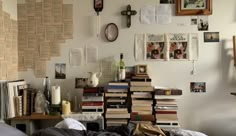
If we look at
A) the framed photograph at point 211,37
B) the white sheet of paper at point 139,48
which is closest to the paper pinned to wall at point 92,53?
the white sheet of paper at point 139,48

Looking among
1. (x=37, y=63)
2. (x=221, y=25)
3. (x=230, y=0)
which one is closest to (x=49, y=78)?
(x=37, y=63)

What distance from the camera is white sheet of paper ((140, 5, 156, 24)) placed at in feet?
9.30

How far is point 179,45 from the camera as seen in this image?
283 cm

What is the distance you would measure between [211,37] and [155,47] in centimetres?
64

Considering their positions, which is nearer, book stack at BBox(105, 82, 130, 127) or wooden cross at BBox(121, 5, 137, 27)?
book stack at BBox(105, 82, 130, 127)

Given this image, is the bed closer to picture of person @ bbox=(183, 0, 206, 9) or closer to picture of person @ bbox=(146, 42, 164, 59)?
picture of person @ bbox=(146, 42, 164, 59)

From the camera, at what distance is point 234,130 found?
2.81 m

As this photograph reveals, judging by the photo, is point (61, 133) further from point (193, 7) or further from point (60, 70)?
point (193, 7)

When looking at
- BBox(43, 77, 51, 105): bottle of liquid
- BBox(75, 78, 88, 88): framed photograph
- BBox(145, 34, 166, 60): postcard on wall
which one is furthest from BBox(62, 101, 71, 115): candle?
BBox(145, 34, 166, 60): postcard on wall

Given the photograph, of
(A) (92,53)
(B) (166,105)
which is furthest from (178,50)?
(A) (92,53)

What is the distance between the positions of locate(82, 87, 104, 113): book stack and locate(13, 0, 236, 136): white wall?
1.03ft

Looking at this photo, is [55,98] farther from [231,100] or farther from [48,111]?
[231,100]

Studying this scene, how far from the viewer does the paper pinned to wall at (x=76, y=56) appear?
2912 millimetres

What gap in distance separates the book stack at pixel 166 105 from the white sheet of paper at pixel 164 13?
0.79m
